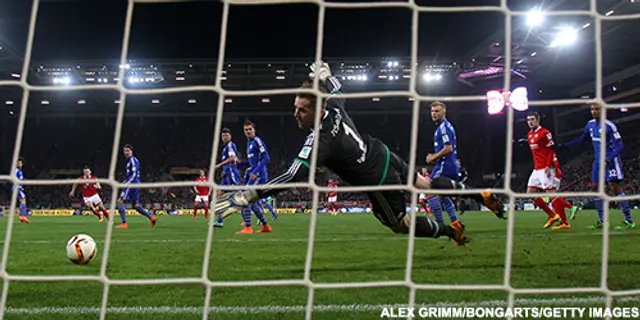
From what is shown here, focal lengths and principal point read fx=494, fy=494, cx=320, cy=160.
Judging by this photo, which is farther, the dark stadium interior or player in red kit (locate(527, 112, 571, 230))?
the dark stadium interior

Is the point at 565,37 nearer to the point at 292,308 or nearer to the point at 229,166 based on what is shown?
the point at 229,166

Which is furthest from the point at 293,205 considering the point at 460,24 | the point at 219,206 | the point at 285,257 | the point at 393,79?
the point at 219,206

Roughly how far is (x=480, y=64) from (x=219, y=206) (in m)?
22.8

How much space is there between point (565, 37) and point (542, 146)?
53.9ft

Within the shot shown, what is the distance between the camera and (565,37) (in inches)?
829

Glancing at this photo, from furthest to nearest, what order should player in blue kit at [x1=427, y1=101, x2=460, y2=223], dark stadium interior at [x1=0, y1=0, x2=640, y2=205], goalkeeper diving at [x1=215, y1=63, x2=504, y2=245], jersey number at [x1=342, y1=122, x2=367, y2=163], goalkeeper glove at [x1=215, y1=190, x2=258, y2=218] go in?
dark stadium interior at [x1=0, y1=0, x2=640, y2=205] < player in blue kit at [x1=427, y1=101, x2=460, y2=223] < jersey number at [x1=342, y1=122, x2=367, y2=163] < goalkeeper diving at [x1=215, y1=63, x2=504, y2=245] < goalkeeper glove at [x1=215, y1=190, x2=258, y2=218]

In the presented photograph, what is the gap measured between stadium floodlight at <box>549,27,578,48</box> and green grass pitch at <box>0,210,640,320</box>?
56.4 feet

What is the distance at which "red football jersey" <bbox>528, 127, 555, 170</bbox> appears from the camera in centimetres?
710

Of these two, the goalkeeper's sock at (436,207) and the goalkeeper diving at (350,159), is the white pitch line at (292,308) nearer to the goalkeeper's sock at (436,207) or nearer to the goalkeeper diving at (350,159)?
the goalkeeper diving at (350,159)

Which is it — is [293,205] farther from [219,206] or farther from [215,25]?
[219,206]

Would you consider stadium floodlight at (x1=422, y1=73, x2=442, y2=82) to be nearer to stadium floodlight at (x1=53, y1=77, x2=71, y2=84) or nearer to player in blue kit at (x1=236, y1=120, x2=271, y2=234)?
player in blue kit at (x1=236, y1=120, x2=271, y2=234)

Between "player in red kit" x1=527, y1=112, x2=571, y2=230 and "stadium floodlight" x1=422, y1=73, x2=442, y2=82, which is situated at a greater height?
"stadium floodlight" x1=422, y1=73, x2=442, y2=82

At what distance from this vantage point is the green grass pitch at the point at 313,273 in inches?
101

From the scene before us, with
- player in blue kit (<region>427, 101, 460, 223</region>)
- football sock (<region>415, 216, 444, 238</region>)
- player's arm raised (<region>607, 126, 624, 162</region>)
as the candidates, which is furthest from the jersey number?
player's arm raised (<region>607, 126, 624, 162</region>)
